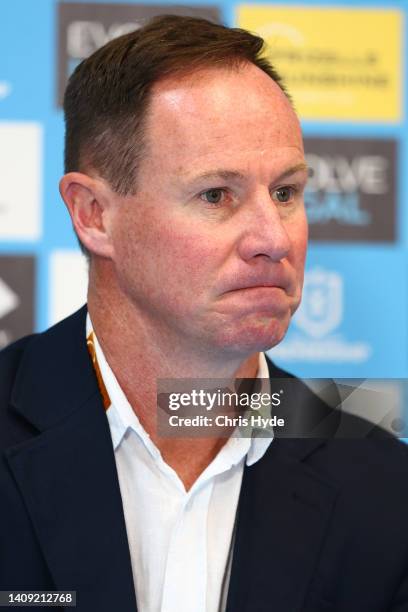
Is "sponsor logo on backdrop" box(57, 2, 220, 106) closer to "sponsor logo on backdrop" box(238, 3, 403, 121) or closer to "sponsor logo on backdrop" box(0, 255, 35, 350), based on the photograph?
"sponsor logo on backdrop" box(238, 3, 403, 121)

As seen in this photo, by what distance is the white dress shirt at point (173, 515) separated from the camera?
1318mm

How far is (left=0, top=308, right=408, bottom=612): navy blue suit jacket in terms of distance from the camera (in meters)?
1.26

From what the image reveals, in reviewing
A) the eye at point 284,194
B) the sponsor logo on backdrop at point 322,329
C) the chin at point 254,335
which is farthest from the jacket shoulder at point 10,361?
the sponsor logo on backdrop at point 322,329

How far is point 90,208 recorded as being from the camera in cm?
149

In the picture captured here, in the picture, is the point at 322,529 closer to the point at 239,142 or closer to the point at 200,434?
the point at 200,434

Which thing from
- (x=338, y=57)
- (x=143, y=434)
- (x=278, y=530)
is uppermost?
(x=338, y=57)

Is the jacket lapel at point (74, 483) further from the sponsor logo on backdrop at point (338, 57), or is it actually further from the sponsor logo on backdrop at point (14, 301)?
the sponsor logo on backdrop at point (338, 57)

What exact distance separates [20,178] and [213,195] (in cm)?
96

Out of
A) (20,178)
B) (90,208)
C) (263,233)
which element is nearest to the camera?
(263,233)

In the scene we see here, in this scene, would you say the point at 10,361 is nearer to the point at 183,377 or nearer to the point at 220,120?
the point at 183,377

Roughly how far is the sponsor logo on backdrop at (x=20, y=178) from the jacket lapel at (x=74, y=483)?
Result: 0.79 meters

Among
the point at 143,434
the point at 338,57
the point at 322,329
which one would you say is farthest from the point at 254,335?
the point at 338,57

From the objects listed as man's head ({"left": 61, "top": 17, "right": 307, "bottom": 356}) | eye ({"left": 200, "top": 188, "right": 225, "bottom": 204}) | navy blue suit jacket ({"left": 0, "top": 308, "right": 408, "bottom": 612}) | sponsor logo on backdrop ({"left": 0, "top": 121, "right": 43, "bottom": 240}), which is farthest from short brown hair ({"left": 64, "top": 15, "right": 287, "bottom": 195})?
sponsor logo on backdrop ({"left": 0, "top": 121, "right": 43, "bottom": 240})

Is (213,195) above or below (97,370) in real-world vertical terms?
above
